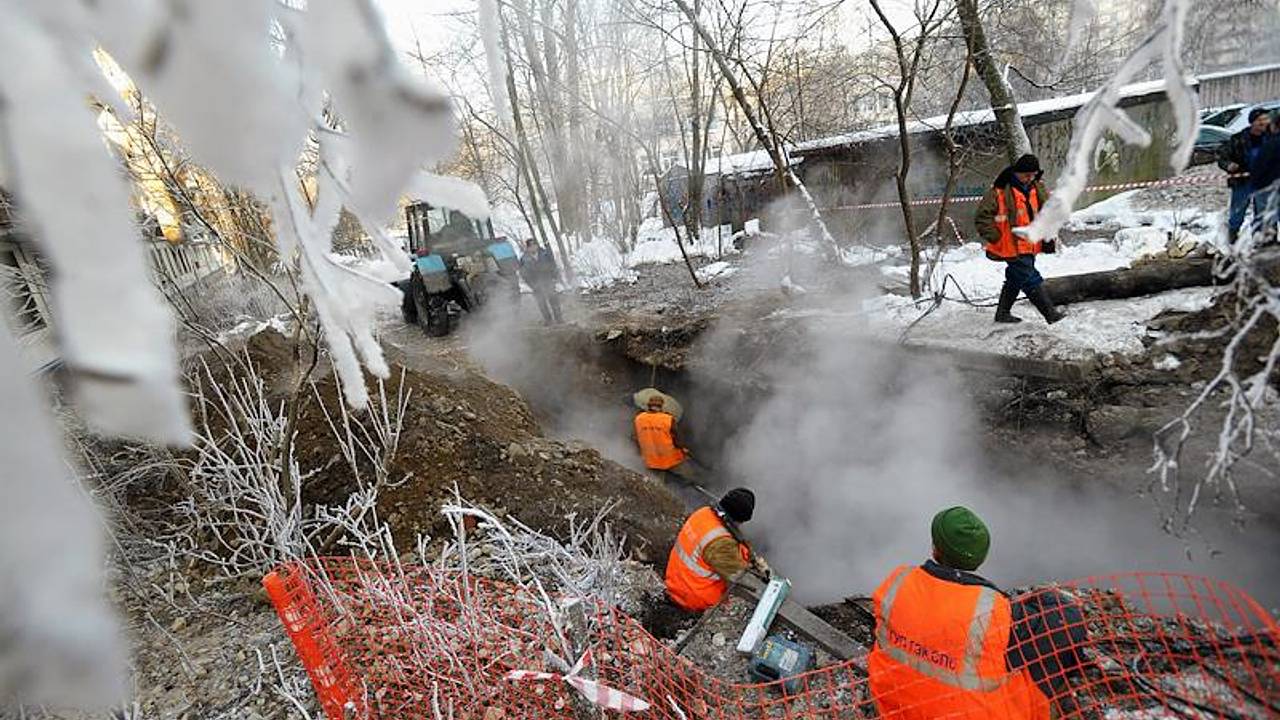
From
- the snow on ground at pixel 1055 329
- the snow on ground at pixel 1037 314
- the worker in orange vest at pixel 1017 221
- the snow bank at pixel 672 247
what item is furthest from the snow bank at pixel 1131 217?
the snow bank at pixel 672 247

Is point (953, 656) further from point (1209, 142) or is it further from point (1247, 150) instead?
point (1209, 142)

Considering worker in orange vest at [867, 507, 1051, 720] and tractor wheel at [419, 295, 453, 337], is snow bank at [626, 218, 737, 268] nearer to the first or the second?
tractor wheel at [419, 295, 453, 337]

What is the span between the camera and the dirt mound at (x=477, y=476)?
5402 mm

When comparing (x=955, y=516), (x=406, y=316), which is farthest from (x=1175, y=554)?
Answer: (x=406, y=316)

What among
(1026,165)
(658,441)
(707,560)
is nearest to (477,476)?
(658,441)

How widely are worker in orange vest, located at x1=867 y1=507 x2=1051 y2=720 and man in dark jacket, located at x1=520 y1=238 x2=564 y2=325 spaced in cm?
857

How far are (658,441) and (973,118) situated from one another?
347 inches

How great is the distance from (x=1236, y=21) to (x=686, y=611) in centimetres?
696

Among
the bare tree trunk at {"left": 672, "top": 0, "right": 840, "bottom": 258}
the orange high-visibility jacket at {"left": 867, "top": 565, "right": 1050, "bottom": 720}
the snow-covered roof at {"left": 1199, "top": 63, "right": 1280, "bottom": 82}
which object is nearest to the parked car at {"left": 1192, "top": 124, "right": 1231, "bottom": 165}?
the snow-covered roof at {"left": 1199, "top": 63, "right": 1280, "bottom": 82}

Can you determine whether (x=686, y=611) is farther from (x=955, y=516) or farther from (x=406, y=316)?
(x=406, y=316)

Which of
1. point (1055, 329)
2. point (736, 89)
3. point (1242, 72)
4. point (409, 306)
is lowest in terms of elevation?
point (1055, 329)

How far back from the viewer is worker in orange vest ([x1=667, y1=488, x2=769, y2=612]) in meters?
4.09

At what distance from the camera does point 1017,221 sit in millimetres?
5762

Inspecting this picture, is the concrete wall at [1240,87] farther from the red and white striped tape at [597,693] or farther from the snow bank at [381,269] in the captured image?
the snow bank at [381,269]
